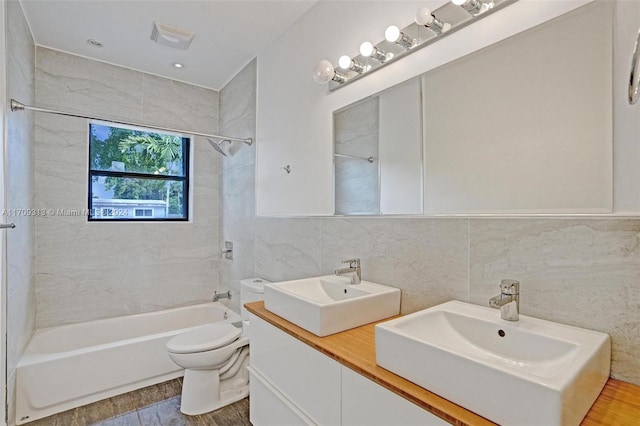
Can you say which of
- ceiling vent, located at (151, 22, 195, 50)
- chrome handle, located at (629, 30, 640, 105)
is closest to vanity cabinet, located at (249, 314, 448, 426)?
chrome handle, located at (629, 30, 640, 105)

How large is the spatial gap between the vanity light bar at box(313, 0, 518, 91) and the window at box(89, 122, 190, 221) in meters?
2.00

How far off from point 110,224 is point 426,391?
2.96 metres

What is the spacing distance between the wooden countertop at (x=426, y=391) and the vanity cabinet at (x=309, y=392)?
0.03 meters

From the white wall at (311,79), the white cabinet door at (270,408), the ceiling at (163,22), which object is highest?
the ceiling at (163,22)

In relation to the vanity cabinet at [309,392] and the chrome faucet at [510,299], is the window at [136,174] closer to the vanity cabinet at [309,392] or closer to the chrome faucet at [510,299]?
the vanity cabinet at [309,392]

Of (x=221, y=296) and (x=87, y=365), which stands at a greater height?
(x=221, y=296)

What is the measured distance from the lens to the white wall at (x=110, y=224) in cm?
262

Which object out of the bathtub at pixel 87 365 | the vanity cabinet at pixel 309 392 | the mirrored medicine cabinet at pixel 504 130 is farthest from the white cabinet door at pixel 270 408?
the bathtub at pixel 87 365

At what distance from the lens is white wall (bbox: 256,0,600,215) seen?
1.24 metres

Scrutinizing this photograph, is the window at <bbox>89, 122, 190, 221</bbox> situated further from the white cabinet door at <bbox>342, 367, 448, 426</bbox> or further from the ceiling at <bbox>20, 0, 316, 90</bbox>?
the white cabinet door at <bbox>342, 367, 448, 426</bbox>

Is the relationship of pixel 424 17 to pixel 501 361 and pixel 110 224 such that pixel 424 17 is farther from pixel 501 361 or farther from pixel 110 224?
pixel 110 224

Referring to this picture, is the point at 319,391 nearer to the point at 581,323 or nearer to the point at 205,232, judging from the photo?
the point at 581,323

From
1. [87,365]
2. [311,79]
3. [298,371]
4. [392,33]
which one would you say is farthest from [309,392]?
[87,365]

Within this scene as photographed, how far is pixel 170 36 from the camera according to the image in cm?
234
